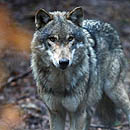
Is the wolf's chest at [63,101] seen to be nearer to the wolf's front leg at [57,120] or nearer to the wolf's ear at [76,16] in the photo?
the wolf's front leg at [57,120]

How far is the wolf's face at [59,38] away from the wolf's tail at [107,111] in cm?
178

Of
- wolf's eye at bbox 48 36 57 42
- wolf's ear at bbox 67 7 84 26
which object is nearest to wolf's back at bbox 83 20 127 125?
wolf's ear at bbox 67 7 84 26

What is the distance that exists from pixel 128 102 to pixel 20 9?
4902 mm

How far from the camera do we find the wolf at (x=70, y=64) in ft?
14.4

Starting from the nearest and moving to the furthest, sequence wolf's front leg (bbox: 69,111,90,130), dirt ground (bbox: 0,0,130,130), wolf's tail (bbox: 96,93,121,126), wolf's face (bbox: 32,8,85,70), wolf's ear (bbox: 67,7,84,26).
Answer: wolf's face (bbox: 32,8,85,70), wolf's ear (bbox: 67,7,84,26), wolf's front leg (bbox: 69,111,90,130), wolf's tail (bbox: 96,93,121,126), dirt ground (bbox: 0,0,130,130)

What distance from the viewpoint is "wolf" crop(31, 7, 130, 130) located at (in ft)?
14.4

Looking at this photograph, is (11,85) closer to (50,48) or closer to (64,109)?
(64,109)

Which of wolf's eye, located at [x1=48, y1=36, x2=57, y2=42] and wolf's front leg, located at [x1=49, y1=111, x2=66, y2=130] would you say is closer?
wolf's eye, located at [x1=48, y1=36, x2=57, y2=42]

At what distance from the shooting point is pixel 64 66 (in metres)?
4.11

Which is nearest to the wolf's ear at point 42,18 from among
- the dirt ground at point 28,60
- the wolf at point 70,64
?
the wolf at point 70,64

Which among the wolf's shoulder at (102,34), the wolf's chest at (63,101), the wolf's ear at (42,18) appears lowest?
the wolf's chest at (63,101)

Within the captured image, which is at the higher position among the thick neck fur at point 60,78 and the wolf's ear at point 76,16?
the wolf's ear at point 76,16

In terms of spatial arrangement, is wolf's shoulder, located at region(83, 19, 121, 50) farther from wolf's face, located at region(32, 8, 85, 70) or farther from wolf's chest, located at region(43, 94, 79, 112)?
wolf's chest, located at region(43, 94, 79, 112)

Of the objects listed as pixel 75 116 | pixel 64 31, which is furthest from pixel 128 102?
pixel 64 31
